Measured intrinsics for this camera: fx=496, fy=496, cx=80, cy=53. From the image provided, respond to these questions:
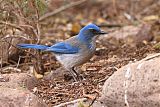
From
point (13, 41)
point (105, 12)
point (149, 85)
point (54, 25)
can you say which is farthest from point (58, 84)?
point (105, 12)

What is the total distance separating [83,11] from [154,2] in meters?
1.58

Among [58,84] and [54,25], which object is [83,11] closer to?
[54,25]

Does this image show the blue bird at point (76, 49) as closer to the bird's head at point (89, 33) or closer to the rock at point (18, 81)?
the bird's head at point (89, 33)

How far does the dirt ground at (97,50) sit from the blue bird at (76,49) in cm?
20

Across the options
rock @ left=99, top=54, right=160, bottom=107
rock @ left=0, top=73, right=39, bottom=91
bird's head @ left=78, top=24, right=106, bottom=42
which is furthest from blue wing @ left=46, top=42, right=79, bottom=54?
rock @ left=99, top=54, right=160, bottom=107

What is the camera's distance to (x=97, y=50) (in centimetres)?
727

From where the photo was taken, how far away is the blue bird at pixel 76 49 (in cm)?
579

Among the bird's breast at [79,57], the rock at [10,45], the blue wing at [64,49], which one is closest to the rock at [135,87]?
the bird's breast at [79,57]

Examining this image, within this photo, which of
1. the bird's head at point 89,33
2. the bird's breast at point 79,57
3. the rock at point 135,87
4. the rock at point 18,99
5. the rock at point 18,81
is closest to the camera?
the rock at point 135,87

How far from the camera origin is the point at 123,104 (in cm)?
431

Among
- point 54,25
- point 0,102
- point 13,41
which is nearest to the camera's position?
point 0,102

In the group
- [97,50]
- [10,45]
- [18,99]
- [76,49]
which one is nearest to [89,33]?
[76,49]

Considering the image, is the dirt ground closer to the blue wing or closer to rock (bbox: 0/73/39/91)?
rock (bbox: 0/73/39/91)

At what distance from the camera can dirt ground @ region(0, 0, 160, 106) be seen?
Answer: 210 inches
